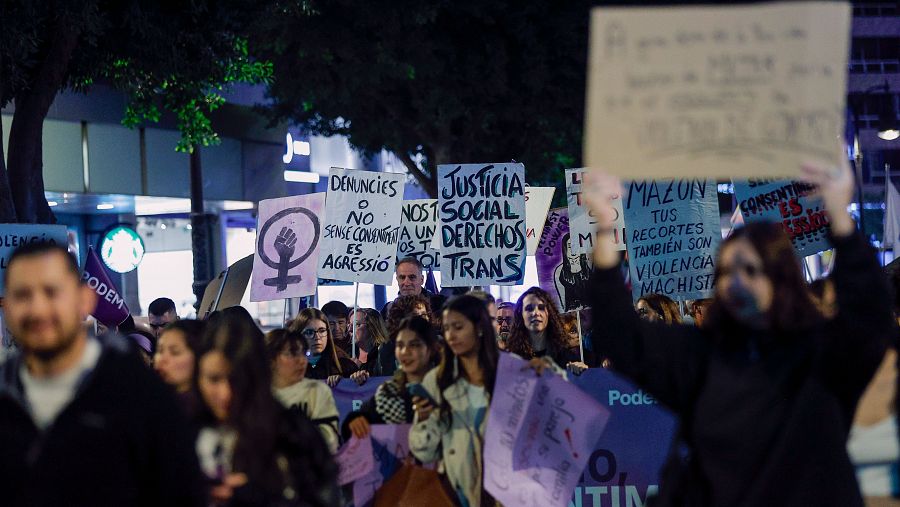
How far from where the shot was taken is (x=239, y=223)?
30.5 meters

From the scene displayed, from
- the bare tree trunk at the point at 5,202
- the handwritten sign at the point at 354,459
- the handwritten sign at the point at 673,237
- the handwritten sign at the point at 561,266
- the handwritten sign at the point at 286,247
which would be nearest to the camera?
the handwritten sign at the point at 354,459

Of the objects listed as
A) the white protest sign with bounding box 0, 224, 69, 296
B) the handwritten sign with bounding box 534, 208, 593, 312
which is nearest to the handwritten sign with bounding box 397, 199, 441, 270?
the handwritten sign with bounding box 534, 208, 593, 312

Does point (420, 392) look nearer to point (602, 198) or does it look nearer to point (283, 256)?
point (602, 198)

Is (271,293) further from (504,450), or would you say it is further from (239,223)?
(239,223)

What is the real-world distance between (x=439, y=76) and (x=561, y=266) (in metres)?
13.5

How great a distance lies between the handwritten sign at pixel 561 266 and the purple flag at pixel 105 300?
4143 millimetres

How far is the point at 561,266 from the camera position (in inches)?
523

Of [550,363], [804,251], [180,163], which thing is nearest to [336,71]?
[180,163]

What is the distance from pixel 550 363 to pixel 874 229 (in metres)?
63.2

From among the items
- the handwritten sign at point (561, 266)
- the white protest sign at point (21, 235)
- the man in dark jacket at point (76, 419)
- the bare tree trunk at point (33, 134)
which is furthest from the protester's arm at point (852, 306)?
the bare tree trunk at point (33, 134)

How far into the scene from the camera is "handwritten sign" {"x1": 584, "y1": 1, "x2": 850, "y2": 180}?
4.05m

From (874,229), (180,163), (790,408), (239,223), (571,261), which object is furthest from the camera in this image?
(874,229)

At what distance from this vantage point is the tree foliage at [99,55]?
1338 centimetres

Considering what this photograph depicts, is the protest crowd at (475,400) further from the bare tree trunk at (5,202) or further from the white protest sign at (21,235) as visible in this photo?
the bare tree trunk at (5,202)
